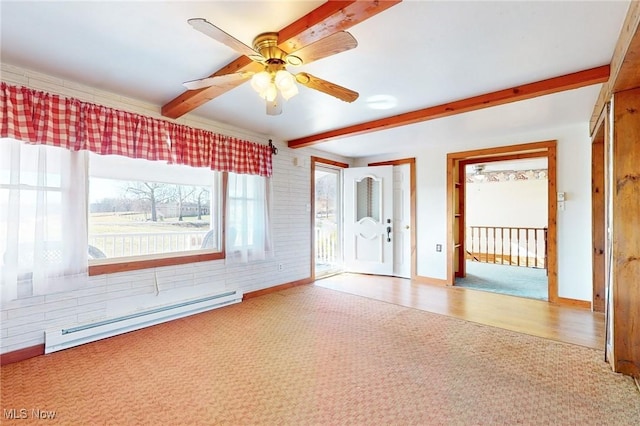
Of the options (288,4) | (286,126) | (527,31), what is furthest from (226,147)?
(527,31)

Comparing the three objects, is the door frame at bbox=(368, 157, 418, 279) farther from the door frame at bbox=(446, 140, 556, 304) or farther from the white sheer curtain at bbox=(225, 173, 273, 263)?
the white sheer curtain at bbox=(225, 173, 273, 263)

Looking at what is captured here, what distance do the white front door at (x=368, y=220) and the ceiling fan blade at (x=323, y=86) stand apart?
3.30 m

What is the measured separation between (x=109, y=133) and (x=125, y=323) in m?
1.77

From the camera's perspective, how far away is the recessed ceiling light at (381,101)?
2.86 meters

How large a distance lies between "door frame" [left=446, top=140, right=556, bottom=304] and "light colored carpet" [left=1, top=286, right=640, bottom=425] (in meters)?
1.58

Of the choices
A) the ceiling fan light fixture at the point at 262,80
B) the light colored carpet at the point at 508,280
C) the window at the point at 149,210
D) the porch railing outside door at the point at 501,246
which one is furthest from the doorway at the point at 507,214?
the ceiling fan light fixture at the point at 262,80

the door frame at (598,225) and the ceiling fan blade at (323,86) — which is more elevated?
the ceiling fan blade at (323,86)

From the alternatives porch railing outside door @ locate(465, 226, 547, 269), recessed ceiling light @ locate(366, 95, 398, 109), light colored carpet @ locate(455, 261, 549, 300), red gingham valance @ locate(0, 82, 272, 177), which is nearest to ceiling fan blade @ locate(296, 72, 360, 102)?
recessed ceiling light @ locate(366, 95, 398, 109)

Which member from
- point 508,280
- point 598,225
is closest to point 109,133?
point 598,225

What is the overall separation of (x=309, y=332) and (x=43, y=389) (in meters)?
1.94

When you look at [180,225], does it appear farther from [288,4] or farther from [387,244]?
[387,244]

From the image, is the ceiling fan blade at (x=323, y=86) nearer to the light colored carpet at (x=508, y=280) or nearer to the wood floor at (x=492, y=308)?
the wood floor at (x=492, y=308)

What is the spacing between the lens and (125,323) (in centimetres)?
285

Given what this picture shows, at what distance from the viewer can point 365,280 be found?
16.8 ft
